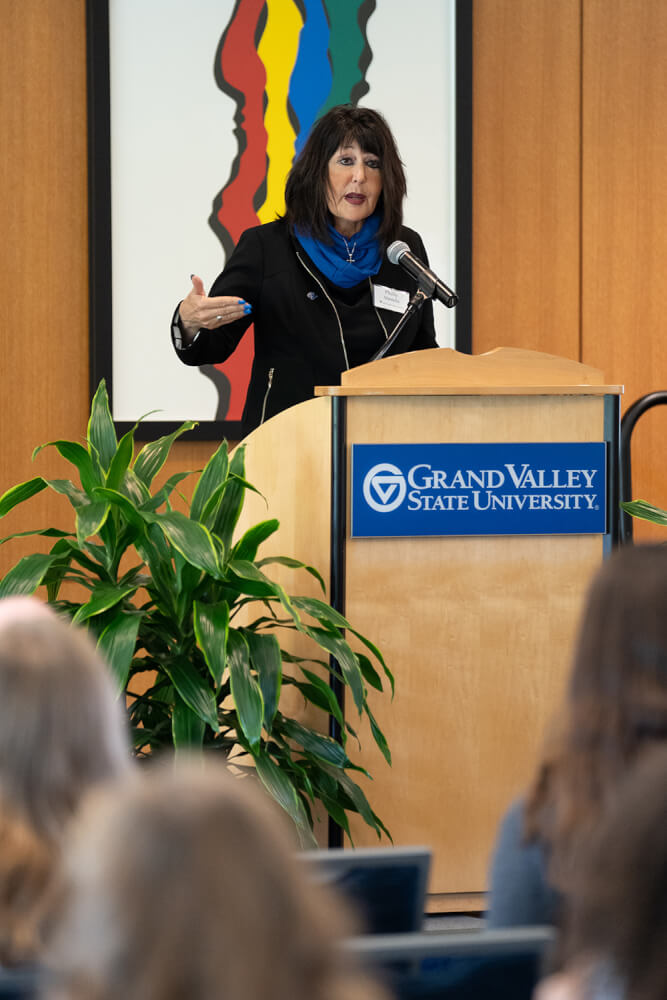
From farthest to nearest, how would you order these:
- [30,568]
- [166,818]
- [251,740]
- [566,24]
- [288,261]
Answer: [566,24], [288,261], [30,568], [251,740], [166,818]

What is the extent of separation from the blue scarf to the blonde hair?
275cm

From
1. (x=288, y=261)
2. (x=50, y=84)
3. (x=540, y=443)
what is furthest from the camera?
(x=50, y=84)

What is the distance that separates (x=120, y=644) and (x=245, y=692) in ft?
0.80

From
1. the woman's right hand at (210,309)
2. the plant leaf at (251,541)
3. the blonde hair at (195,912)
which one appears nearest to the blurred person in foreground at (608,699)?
the blonde hair at (195,912)

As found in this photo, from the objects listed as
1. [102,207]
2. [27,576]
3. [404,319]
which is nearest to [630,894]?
[27,576]

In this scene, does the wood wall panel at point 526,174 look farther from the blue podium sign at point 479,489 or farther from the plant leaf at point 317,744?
the plant leaf at point 317,744

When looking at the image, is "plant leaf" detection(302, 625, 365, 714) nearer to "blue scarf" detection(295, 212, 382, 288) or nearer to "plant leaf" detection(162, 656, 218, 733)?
"plant leaf" detection(162, 656, 218, 733)

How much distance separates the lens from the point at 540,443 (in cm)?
260

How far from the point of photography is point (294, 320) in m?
3.24

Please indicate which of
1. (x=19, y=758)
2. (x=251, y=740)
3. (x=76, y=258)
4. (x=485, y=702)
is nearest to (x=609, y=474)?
(x=485, y=702)

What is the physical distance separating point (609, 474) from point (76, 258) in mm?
2565

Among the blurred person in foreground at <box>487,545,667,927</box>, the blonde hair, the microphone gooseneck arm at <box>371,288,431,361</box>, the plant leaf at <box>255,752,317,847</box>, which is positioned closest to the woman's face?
the microphone gooseneck arm at <box>371,288,431,361</box>

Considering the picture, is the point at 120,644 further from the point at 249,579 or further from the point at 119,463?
the point at 119,463

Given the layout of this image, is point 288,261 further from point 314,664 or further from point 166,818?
point 166,818
